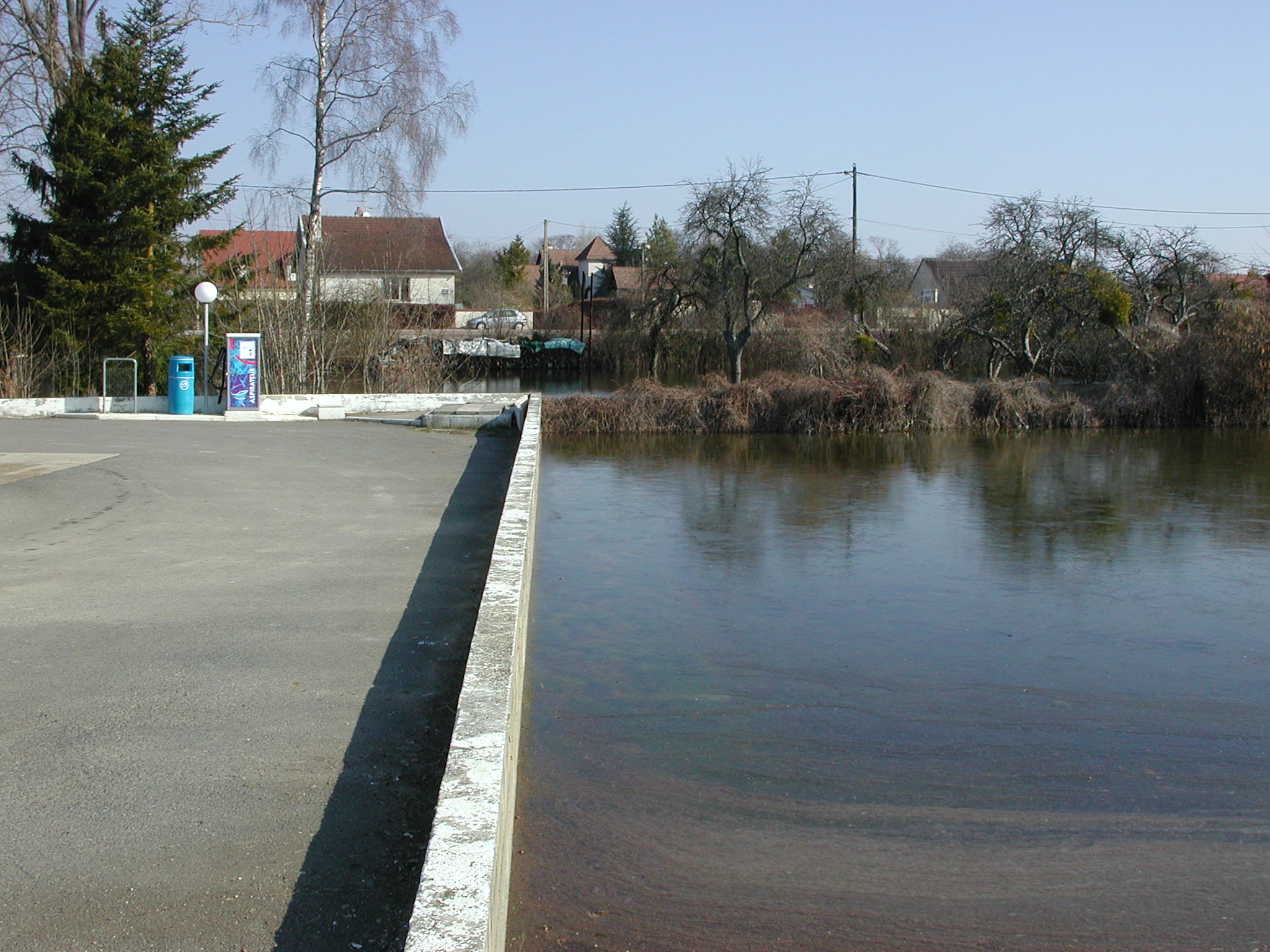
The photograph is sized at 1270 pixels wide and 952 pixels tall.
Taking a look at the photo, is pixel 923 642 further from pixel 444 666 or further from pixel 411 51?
pixel 411 51

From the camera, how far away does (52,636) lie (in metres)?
5.96

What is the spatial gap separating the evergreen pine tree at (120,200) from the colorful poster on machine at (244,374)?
447 cm

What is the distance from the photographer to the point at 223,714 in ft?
16.1

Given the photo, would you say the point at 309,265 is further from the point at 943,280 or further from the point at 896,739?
the point at 943,280

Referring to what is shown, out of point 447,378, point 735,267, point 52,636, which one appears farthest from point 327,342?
point 52,636

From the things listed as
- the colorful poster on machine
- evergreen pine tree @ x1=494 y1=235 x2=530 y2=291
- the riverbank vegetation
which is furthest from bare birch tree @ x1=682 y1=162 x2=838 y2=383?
evergreen pine tree @ x1=494 y1=235 x2=530 y2=291

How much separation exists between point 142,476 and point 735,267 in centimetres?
2391

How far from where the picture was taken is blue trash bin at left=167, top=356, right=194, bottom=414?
2092cm

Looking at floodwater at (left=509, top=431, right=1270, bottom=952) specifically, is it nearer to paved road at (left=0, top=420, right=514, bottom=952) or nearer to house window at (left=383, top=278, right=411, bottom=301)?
paved road at (left=0, top=420, right=514, bottom=952)

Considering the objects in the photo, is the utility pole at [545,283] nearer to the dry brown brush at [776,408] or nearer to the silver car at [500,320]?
the silver car at [500,320]

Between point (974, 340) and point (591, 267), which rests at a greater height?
point (591, 267)

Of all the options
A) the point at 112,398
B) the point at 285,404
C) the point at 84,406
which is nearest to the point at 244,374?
the point at 285,404

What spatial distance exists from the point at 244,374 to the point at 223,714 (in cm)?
1678

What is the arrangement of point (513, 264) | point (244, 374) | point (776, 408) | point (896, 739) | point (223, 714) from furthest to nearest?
point (513, 264)
point (776, 408)
point (244, 374)
point (896, 739)
point (223, 714)
